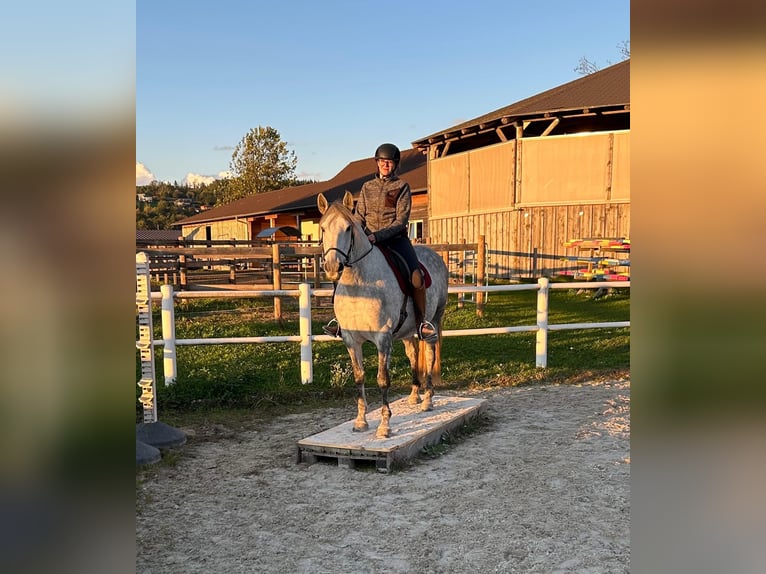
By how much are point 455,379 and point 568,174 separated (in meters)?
12.7

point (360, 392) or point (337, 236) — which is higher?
point (337, 236)

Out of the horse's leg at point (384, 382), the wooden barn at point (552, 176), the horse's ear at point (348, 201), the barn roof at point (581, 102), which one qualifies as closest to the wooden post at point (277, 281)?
the horse's leg at point (384, 382)

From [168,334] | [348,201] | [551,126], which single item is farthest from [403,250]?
[551,126]

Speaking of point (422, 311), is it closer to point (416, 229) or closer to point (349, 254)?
point (349, 254)

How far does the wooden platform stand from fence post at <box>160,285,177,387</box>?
9.09ft

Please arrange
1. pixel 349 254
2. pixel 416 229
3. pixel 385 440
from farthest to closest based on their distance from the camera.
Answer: pixel 416 229 < pixel 385 440 < pixel 349 254

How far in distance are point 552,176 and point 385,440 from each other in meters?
15.7

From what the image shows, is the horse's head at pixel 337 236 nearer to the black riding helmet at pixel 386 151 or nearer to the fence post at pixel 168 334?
the black riding helmet at pixel 386 151

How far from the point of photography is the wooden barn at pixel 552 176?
17.8 m

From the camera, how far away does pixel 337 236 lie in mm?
4438

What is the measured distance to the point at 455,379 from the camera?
7938 millimetres

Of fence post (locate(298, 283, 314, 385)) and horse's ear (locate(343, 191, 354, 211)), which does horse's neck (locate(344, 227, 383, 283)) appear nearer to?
horse's ear (locate(343, 191, 354, 211))

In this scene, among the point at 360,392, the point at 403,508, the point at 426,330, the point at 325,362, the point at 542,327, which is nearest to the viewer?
the point at 403,508

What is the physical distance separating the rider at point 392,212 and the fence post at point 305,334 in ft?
6.07
